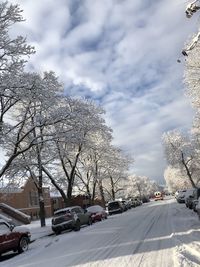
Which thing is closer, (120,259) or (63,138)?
(120,259)

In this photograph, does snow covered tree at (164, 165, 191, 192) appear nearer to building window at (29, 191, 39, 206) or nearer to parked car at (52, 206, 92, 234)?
building window at (29, 191, 39, 206)

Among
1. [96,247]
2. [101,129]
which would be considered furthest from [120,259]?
[101,129]

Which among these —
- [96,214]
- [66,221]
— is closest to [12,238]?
[66,221]

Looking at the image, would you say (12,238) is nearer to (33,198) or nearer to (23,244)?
(23,244)

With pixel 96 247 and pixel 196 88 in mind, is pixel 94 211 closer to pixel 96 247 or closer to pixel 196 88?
pixel 196 88

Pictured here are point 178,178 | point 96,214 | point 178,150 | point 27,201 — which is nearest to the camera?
point 96,214

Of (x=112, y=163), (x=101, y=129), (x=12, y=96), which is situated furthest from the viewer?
(x=112, y=163)

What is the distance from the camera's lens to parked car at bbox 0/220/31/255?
1948 cm

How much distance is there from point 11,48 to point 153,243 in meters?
14.8

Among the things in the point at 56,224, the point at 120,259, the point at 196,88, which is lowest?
the point at 120,259

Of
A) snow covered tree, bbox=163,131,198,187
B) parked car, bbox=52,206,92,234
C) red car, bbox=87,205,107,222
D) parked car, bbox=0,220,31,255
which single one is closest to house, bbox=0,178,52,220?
red car, bbox=87,205,107,222

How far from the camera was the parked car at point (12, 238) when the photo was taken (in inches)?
767

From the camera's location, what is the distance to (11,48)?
1042 inches

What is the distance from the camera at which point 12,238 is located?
2016 cm
